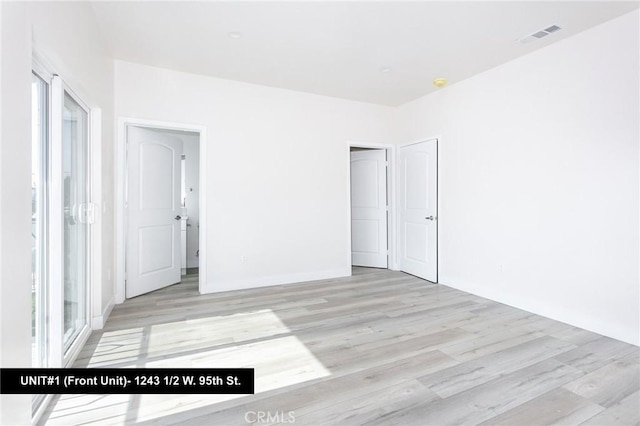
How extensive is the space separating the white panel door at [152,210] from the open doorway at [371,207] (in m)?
2.76

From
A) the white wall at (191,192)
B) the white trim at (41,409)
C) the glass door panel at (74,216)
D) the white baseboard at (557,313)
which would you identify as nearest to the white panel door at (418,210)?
the white baseboard at (557,313)

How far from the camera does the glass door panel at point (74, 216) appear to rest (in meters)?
2.38

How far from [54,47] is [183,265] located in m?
4.19

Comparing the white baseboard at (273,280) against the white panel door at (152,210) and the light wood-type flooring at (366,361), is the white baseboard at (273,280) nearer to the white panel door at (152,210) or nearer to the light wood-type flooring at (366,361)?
the light wood-type flooring at (366,361)

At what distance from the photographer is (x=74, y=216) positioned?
8.55 ft

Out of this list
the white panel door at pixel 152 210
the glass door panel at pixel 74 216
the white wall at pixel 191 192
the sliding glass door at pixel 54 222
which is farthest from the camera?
the white wall at pixel 191 192

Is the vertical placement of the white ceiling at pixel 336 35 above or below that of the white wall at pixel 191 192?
above

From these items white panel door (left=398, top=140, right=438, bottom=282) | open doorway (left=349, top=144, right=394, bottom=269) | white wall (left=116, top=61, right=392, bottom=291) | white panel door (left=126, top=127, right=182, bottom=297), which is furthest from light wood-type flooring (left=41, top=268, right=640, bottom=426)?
open doorway (left=349, top=144, right=394, bottom=269)

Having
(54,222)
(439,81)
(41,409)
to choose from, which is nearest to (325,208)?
(439,81)

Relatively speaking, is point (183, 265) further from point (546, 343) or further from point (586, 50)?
point (586, 50)

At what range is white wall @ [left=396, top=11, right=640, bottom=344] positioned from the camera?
9.07 ft

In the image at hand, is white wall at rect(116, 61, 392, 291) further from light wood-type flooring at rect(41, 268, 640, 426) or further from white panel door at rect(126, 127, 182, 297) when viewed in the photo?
light wood-type flooring at rect(41, 268, 640, 426)

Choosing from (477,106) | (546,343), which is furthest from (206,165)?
(546,343)

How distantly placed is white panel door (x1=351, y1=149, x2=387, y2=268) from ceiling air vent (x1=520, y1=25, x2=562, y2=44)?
8.74 ft
